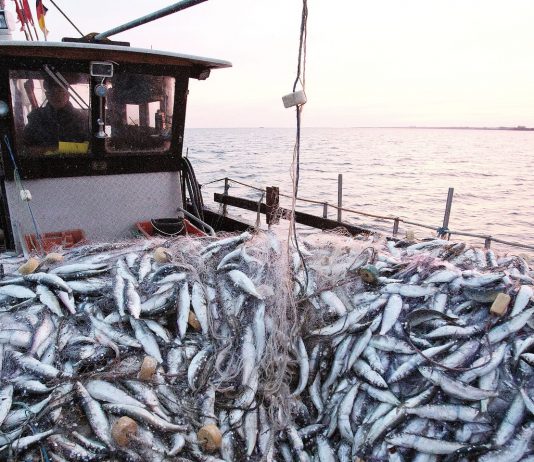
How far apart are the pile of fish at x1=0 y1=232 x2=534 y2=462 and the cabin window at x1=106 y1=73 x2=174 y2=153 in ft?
11.3

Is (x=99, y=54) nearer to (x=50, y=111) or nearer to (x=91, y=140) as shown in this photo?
(x=50, y=111)

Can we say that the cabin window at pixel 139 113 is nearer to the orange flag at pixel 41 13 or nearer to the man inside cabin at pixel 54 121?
the man inside cabin at pixel 54 121

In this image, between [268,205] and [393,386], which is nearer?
[393,386]

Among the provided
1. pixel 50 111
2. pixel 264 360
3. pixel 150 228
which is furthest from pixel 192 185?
pixel 264 360

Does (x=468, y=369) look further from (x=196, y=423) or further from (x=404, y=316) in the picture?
(x=196, y=423)

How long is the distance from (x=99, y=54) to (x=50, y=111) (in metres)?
1.20

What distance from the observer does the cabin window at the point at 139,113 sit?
8.02 m

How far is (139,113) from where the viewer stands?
8.38 m

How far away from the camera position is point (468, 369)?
13.7 ft

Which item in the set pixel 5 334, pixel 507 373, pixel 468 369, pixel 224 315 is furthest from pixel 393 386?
pixel 5 334

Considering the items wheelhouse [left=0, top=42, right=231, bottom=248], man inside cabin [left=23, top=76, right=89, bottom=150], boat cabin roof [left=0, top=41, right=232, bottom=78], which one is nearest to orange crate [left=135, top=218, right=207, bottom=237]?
wheelhouse [left=0, top=42, right=231, bottom=248]

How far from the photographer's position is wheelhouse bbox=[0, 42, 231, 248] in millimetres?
7285

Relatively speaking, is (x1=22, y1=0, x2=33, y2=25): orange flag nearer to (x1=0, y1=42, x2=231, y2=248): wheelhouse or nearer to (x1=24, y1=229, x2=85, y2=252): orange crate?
(x1=0, y1=42, x2=231, y2=248): wheelhouse

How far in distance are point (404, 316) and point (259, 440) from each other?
1.82 m
